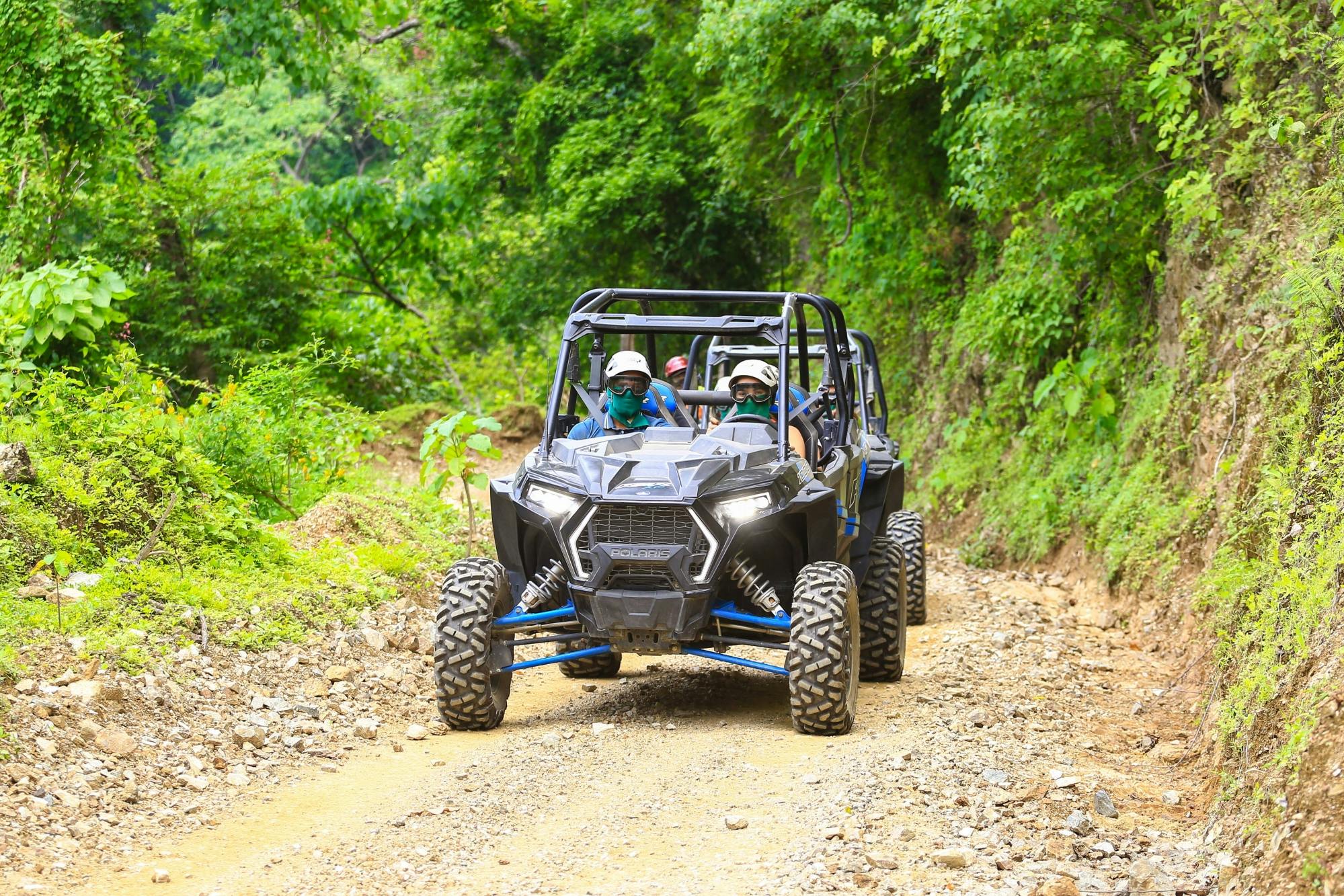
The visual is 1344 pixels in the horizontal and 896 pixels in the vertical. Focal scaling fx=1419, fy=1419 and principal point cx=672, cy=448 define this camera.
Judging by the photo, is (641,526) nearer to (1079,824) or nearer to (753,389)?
(753,389)

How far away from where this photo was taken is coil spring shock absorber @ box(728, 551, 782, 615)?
6.79m

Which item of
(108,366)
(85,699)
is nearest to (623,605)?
(85,699)

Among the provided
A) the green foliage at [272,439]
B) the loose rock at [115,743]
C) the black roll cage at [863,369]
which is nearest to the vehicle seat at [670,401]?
the black roll cage at [863,369]

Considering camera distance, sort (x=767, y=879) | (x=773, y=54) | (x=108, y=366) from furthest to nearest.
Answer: (x=773, y=54) → (x=108, y=366) → (x=767, y=879)

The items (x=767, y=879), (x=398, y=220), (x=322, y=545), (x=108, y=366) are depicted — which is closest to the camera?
(x=767, y=879)

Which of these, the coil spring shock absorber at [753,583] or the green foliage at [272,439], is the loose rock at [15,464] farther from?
the coil spring shock absorber at [753,583]

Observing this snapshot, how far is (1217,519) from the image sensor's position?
8.92 meters

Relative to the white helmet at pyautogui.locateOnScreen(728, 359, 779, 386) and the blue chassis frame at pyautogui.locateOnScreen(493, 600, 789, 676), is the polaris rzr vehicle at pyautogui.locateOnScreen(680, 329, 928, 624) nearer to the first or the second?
the white helmet at pyautogui.locateOnScreen(728, 359, 779, 386)

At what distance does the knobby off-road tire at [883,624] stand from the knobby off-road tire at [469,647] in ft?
7.52

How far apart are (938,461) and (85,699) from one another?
40.9 feet

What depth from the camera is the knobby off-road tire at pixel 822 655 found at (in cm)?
655

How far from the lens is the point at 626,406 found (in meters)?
7.82

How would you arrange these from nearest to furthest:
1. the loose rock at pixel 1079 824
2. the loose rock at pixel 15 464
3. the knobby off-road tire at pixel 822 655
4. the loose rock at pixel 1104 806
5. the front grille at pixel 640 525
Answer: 1. the loose rock at pixel 1079 824
2. the loose rock at pixel 1104 806
3. the knobby off-road tire at pixel 822 655
4. the front grille at pixel 640 525
5. the loose rock at pixel 15 464

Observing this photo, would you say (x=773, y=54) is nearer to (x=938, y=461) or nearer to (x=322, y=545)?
(x=938, y=461)
